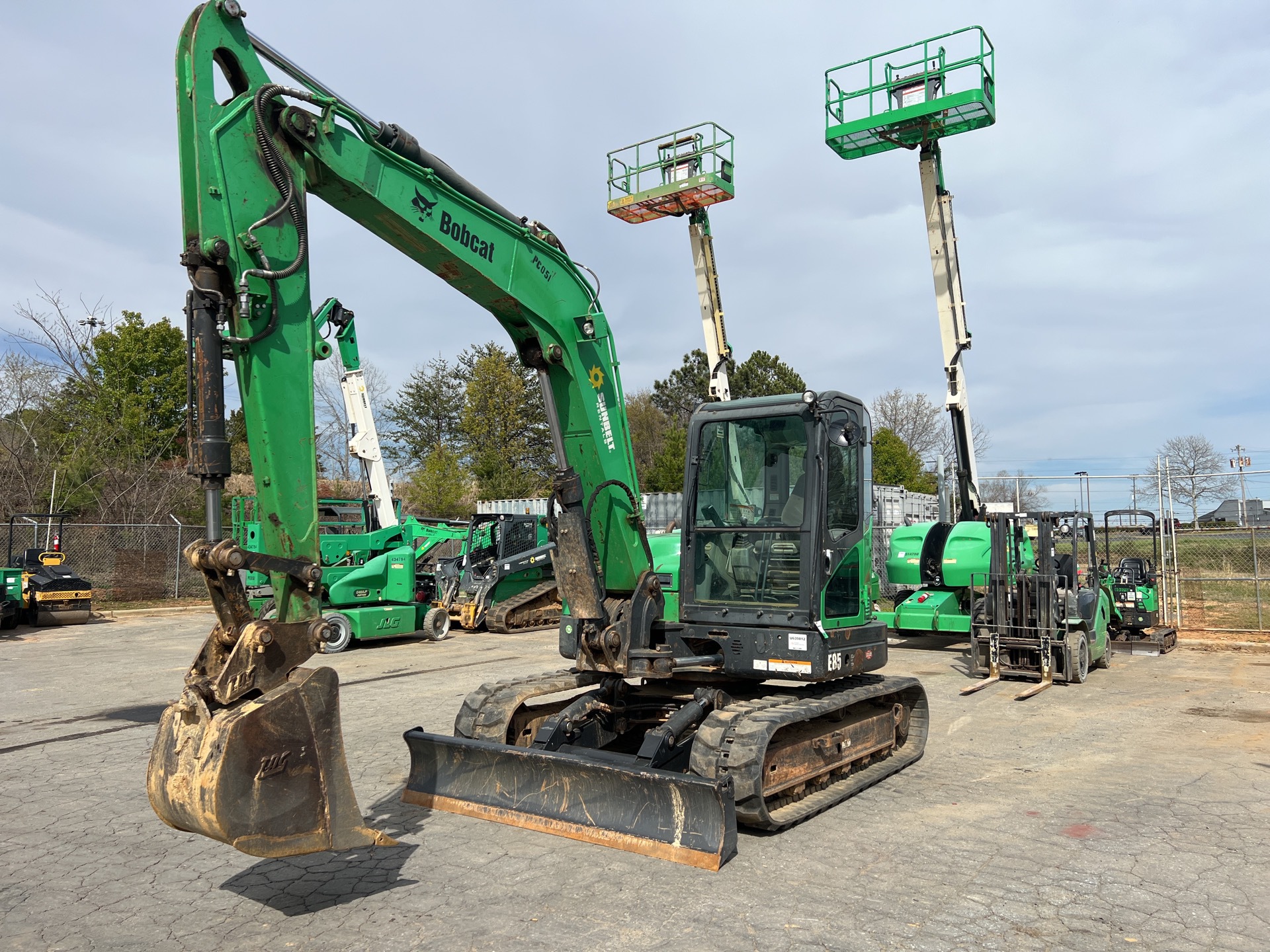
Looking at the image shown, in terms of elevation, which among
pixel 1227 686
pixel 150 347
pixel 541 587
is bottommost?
pixel 1227 686

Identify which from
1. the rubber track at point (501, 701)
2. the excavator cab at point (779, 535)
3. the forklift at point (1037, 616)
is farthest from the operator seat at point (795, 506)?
the forklift at point (1037, 616)

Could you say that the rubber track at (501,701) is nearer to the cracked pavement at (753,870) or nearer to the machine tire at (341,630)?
the cracked pavement at (753,870)

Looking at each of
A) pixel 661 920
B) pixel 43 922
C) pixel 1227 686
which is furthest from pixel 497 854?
pixel 1227 686

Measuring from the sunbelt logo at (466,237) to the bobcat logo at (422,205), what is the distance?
8 cm

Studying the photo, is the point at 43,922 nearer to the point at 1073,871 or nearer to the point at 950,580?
the point at 1073,871

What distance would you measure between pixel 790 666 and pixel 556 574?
5.51 feet

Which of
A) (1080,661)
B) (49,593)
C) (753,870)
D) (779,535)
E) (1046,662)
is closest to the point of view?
(753,870)

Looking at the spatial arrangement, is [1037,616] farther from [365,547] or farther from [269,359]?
[365,547]

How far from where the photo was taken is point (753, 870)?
507cm

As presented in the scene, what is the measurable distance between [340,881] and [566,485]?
2.63m

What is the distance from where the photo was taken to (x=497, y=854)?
5320 mm

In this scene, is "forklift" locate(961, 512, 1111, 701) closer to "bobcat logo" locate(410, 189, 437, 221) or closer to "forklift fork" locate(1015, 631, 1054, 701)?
"forklift fork" locate(1015, 631, 1054, 701)

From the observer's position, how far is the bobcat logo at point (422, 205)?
528 cm

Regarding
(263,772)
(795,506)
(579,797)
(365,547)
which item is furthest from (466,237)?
(365,547)
